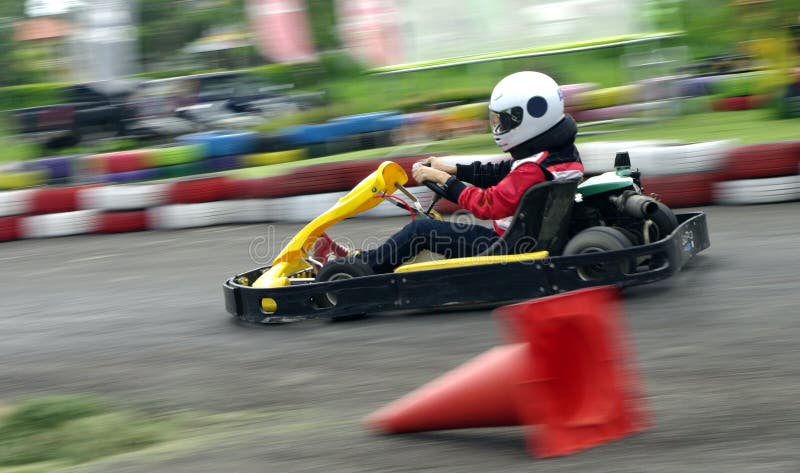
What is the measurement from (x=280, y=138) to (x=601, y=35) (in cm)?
433

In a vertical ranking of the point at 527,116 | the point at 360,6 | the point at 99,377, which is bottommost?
the point at 99,377

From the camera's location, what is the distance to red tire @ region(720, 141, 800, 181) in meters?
7.12

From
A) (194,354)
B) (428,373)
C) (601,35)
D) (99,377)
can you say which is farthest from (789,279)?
(601,35)

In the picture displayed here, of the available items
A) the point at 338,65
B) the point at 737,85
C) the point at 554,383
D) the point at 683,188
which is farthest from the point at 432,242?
the point at 338,65

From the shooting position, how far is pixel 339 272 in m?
4.96

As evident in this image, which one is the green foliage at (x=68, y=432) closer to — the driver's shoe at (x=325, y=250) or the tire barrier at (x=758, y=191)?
the driver's shoe at (x=325, y=250)

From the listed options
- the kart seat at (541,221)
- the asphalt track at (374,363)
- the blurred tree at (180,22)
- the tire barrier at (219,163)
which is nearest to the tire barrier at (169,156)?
the tire barrier at (219,163)

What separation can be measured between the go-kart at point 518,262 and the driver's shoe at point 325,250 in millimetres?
106

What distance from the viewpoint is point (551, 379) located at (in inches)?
111

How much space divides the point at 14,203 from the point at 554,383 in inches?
311

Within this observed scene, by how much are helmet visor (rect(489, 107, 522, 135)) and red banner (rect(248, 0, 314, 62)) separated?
558 inches

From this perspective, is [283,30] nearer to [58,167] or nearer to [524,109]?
[58,167]

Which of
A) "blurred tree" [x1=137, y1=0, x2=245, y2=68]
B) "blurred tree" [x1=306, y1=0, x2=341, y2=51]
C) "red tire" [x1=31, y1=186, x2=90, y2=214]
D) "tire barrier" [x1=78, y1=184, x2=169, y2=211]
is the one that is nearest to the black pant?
"tire barrier" [x1=78, y1=184, x2=169, y2=211]

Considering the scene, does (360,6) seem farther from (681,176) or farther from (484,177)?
(484,177)
